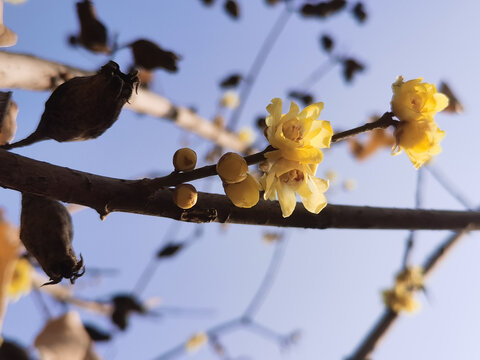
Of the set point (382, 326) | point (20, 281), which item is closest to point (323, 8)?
point (382, 326)

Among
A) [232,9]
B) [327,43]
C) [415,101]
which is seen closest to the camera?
[415,101]

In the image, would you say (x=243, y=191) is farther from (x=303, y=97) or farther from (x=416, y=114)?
(x=303, y=97)

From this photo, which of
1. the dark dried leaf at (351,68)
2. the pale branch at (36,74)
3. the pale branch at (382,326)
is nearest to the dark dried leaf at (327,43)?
the dark dried leaf at (351,68)

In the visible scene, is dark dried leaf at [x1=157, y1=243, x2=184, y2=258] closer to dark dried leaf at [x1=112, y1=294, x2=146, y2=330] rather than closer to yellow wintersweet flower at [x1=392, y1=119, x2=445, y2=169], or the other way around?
dark dried leaf at [x1=112, y1=294, x2=146, y2=330]

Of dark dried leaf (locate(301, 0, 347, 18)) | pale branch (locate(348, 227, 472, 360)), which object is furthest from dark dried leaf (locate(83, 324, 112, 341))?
dark dried leaf (locate(301, 0, 347, 18))

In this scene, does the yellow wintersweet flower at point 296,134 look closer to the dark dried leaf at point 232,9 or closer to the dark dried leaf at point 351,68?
the dark dried leaf at point 232,9

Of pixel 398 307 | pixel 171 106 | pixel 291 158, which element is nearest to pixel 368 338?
pixel 398 307

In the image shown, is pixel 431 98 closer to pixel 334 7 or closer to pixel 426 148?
pixel 426 148
